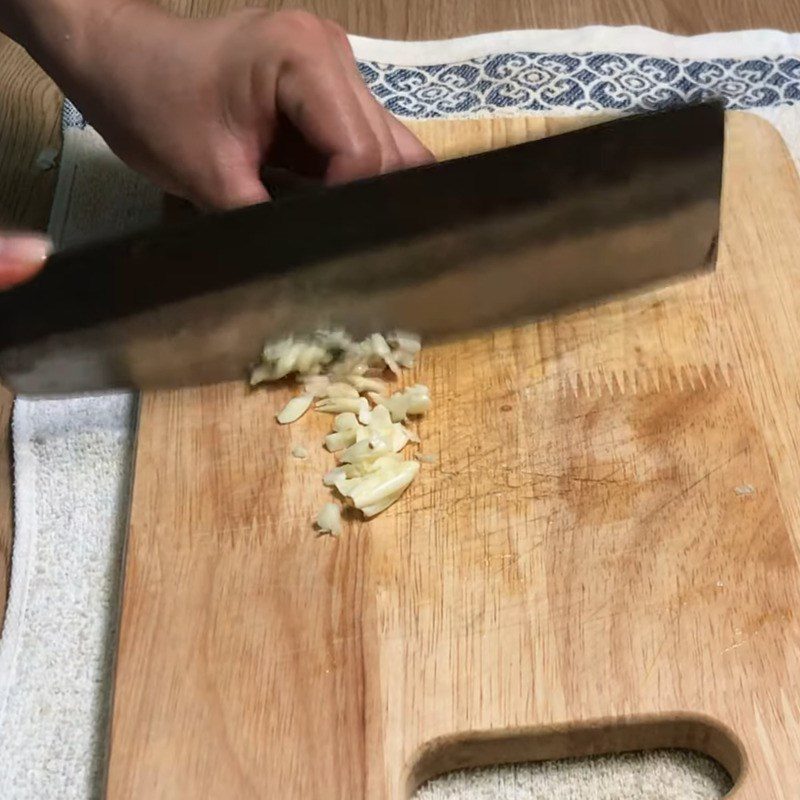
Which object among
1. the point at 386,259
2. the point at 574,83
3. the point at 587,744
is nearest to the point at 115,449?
the point at 386,259

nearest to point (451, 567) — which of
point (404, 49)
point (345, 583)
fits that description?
point (345, 583)

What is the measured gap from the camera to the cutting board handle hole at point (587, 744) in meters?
0.69

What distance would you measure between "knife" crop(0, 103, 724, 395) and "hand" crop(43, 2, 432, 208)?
0.08 meters

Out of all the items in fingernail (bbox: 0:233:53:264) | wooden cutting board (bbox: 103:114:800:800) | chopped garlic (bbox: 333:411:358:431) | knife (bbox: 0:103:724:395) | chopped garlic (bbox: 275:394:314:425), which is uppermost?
fingernail (bbox: 0:233:53:264)

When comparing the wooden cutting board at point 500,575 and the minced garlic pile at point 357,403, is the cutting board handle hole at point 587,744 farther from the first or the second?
the minced garlic pile at point 357,403

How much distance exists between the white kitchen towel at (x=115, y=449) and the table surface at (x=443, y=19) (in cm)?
5

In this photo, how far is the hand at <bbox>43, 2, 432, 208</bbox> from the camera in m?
0.86

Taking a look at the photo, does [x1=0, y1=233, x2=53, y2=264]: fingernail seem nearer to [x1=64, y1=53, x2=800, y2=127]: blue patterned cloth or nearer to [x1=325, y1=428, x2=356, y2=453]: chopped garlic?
[x1=325, y1=428, x2=356, y2=453]: chopped garlic

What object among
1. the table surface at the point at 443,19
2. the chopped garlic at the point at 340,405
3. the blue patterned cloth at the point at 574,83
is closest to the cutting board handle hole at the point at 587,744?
the chopped garlic at the point at 340,405

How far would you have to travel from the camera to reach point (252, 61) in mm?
861

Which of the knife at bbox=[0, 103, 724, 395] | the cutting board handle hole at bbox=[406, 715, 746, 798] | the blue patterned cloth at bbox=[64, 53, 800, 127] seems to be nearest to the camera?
the cutting board handle hole at bbox=[406, 715, 746, 798]

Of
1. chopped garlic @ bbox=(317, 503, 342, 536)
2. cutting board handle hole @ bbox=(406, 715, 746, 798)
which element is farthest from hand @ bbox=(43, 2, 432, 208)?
cutting board handle hole @ bbox=(406, 715, 746, 798)

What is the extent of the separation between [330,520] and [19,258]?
0.34 meters

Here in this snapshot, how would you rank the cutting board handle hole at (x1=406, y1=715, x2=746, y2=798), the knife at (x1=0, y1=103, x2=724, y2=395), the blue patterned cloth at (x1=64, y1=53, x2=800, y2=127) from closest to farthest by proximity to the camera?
the cutting board handle hole at (x1=406, y1=715, x2=746, y2=798)
the knife at (x1=0, y1=103, x2=724, y2=395)
the blue patterned cloth at (x1=64, y1=53, x2=800, y2=127)
